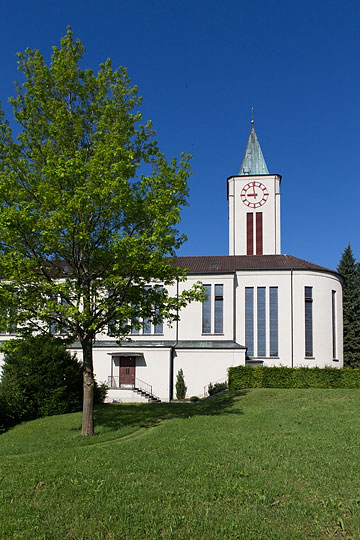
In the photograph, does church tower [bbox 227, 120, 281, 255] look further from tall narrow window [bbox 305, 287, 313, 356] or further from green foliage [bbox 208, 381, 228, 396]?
green foliage [bbox 208, 381, 228, 396]

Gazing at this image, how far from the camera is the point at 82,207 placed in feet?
44.7

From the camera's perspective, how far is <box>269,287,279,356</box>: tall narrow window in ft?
123

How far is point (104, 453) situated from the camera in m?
10.5

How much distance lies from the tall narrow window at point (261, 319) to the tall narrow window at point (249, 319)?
51 centimetres

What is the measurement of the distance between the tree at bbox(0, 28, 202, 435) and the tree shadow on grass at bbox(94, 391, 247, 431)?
327 cm

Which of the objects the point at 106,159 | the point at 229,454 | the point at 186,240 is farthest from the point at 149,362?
the point at 229,454

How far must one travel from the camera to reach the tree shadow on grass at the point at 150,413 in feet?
59.3

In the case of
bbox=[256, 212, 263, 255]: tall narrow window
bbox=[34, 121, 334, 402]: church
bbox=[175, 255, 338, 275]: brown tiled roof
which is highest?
bbox=[256, 212, 263, 255]: tall narrow window

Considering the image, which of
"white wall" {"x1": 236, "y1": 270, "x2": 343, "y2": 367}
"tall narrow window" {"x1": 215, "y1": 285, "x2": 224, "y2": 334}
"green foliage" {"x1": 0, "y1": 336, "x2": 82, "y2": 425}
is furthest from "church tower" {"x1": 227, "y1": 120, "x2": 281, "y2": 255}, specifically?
"green foliage" {"x1": 0, "y1": 336, "x2": 82, "y2": 425}

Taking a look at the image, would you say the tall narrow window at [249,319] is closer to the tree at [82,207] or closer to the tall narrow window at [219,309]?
the tall narrow window at [219,309]

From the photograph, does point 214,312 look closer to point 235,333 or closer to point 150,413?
point 235,333

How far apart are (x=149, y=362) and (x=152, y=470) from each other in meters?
27.2

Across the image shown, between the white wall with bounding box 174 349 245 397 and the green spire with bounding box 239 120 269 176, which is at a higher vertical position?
the green spire with bounding box 239 120 269 176

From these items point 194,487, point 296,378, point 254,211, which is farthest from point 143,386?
point 254,211
